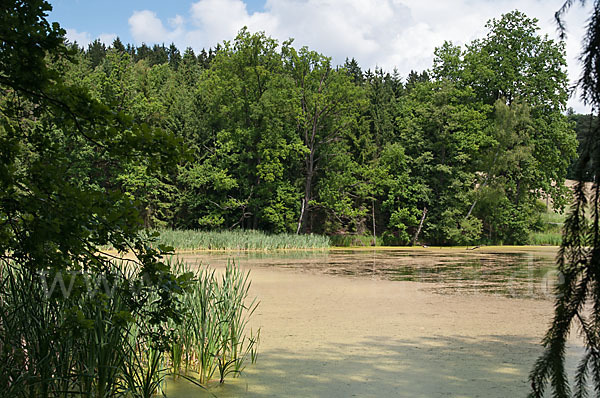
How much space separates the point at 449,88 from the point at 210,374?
2291cm

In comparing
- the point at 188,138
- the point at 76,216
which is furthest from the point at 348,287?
the point at 188,138

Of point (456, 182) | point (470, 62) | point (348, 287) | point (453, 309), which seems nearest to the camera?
point (453, 309)

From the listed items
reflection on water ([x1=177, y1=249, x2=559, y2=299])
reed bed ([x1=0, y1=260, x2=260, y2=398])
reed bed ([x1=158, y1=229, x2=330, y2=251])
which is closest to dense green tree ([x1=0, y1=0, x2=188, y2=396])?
reed bed ([x1=0, y1=260, x2=260, y2=398])

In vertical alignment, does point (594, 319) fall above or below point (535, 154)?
below

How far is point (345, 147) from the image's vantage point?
2536 cm

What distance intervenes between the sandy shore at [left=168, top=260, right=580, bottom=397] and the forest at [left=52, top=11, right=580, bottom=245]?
1602 cm

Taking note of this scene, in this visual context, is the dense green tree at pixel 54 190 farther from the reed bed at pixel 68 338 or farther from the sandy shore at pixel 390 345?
the sandy shore at pixel 390 345

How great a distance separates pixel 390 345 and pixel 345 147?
20.7 meters

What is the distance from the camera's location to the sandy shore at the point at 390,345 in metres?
3.81

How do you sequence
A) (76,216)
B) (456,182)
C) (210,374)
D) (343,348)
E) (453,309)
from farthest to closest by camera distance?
(456,182), (453,309), (343,348), (210,374), (76,216)

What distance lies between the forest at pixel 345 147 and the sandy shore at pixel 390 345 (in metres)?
16.0

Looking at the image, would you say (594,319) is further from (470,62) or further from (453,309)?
(470,62)

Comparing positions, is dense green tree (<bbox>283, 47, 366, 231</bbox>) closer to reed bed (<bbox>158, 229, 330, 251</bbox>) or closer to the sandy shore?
reed bed (<bbox>158, 229, 330, 251</bbox>)

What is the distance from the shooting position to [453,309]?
7.11 metres
